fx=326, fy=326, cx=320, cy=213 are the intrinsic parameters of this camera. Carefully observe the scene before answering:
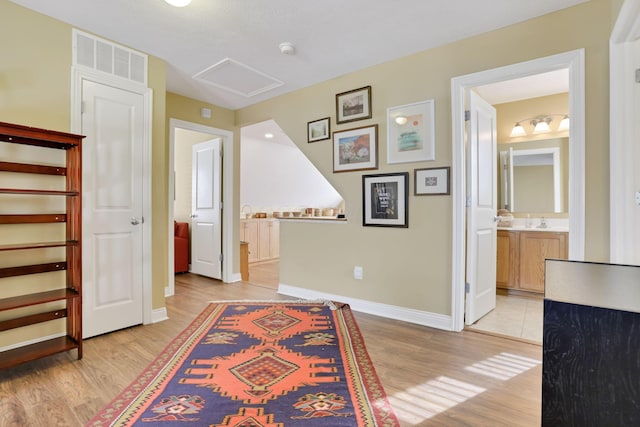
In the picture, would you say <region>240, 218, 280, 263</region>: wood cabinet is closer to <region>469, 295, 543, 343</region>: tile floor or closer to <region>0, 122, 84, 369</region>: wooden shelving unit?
<region>0, 122, 84, 369</region>: wooden shelving unit

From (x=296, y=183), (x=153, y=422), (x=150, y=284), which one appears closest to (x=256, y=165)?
(x=296, y=183)

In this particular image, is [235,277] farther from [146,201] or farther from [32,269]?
[32,269]

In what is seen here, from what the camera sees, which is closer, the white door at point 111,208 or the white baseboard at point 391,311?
the white door at point 111,208

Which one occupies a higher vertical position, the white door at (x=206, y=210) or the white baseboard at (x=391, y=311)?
the white door at (x=206, y=210)

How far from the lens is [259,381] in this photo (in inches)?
75.2

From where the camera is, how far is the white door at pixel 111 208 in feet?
8.42

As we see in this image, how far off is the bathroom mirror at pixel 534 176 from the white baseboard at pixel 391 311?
2.41 metres

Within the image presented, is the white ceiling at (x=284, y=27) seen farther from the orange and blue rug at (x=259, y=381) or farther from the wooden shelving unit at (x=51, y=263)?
the orange and blue rug at (x=259, y=381)

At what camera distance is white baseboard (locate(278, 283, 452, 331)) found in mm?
2826

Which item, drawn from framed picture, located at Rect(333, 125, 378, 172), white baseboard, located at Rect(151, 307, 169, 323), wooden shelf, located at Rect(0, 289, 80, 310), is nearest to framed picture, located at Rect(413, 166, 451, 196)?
framed picture, located at Rect(333, 125, 378, 172)

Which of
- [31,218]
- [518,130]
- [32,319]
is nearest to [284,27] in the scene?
[31,218]

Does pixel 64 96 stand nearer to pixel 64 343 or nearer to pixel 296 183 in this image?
pixel 64 343

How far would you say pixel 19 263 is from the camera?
2248mm

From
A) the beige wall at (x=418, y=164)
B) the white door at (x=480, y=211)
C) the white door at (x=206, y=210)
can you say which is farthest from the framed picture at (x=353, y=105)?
the white door at (x=206, y=210)
